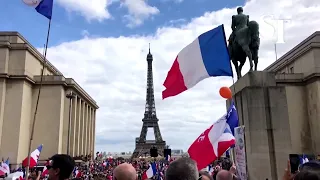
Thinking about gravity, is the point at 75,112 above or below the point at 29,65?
below

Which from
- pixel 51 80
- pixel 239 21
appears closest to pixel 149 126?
pixel 51 80

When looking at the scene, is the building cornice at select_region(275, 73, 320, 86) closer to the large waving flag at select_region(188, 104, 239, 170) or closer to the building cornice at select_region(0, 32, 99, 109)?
the building cornice at select_region(0, 32, 99, 109)

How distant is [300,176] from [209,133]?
16.4 ft

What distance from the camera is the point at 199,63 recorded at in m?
9.01

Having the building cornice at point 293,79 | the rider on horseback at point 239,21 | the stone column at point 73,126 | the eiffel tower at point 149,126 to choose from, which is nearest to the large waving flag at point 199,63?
the rider on horseback at point 239,21

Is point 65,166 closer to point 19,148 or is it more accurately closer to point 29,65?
point 19,148

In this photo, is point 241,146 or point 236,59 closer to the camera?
point 241,146

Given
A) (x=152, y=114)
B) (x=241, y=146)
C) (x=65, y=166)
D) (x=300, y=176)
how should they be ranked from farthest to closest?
(x=152, y=114) → (x=241, y=146) → (x=65, y=166) → (x=300, y=176)

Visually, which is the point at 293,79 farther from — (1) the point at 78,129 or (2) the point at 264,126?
(2) the point at 264,126

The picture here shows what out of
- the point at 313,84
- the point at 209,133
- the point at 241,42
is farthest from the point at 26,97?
the point at 209,133

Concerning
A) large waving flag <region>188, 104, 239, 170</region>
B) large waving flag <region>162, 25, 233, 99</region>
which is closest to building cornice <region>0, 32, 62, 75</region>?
large waving flag <region>162, 25, 233, 99</region>

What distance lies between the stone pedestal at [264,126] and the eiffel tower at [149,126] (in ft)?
292

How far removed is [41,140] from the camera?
58.9 metres

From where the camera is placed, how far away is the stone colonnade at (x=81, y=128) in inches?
2687
